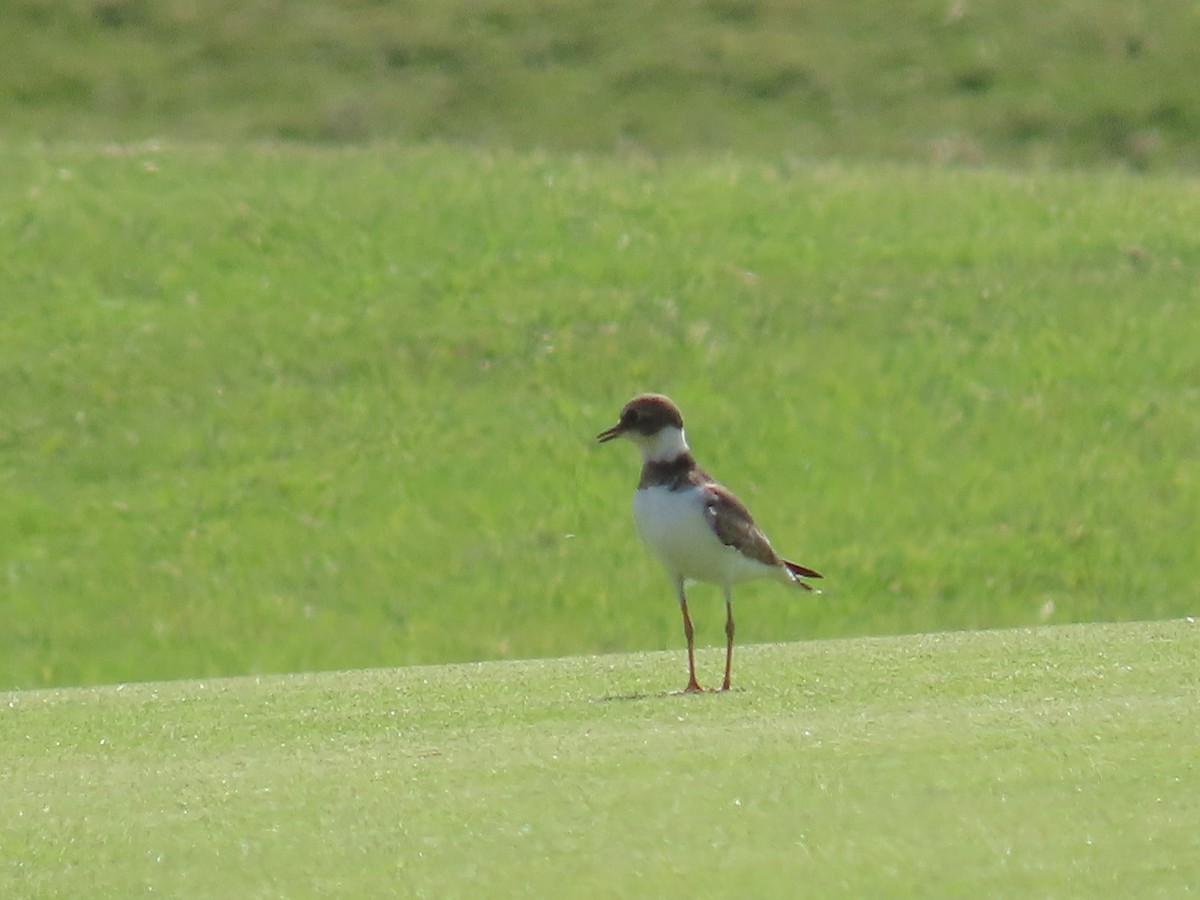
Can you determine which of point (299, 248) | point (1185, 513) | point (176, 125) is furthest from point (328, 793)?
point (176, 125)

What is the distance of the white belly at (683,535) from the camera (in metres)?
7.55

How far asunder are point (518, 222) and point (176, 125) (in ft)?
18.4

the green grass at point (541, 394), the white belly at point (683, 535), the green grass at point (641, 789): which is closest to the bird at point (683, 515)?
the white belly at point (683, 535)

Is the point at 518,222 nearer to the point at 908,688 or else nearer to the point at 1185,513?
the point at 1185,513

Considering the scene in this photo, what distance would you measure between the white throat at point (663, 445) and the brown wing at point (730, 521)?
171 mm

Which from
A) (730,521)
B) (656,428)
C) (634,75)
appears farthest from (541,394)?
(730,521)

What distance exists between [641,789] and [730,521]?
1988 millimetres

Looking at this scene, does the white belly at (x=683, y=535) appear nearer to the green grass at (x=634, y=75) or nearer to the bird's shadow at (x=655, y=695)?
the bird's shadow at (x=655, y=695)

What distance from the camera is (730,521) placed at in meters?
7.63

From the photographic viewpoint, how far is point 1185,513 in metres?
16.9

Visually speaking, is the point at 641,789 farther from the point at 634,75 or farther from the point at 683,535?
the point at 634,75

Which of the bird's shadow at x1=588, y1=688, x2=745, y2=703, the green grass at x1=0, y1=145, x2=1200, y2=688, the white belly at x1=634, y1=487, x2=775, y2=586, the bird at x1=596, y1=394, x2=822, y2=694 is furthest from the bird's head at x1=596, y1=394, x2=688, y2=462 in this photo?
the green grass at x1=0, y1=145, x2=1200, y2=688

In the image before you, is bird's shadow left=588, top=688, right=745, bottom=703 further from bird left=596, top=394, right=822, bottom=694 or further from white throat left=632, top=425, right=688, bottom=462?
white throat left=632, top=425, right=688, bottom=462

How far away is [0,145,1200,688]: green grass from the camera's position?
15844 millimetres
